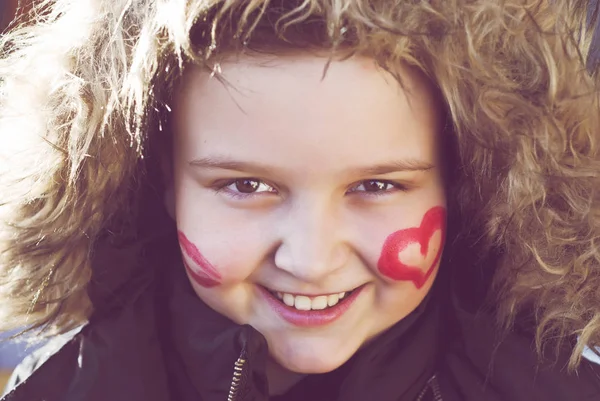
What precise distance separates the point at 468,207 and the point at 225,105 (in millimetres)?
399

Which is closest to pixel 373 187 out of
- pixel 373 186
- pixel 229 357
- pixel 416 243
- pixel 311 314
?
pixel 373 186

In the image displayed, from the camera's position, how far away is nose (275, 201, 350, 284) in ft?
3.34

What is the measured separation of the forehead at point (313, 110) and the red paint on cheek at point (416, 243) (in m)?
0.11

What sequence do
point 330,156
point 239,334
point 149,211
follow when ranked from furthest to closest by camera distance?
point 149,211 → point 239,334 → point 330,156

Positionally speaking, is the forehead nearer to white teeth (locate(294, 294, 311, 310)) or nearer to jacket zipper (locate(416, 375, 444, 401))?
white teeth (locate(294, 294, 311, 310))

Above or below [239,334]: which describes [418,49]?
above

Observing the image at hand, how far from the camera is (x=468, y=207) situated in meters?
1.14

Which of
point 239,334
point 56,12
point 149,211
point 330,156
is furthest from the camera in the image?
point 149,211

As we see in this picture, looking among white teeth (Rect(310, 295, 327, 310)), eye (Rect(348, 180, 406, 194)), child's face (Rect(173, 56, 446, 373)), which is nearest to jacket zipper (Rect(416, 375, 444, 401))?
child's face (Rect(173, 56, 446, 373))

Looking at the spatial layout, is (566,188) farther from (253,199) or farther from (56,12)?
(56,12)

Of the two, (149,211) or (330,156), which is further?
(149,211)

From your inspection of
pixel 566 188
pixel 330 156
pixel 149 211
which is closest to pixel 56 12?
pixel 149 211

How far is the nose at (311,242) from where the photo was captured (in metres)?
1.02

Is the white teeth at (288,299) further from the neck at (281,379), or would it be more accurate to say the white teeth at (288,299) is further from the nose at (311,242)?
the neck at (281,379)
